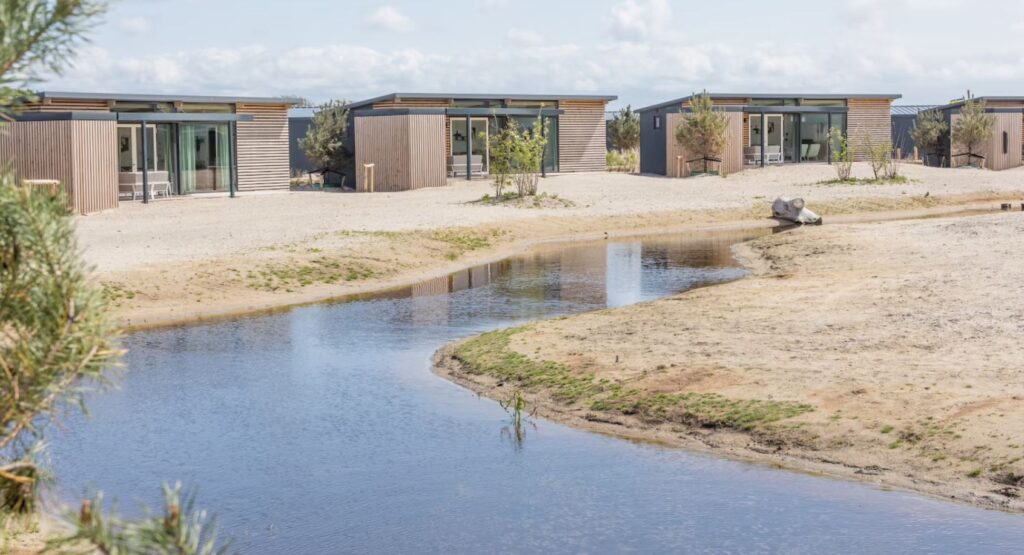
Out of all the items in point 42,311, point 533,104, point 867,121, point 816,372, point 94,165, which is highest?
point 533,104

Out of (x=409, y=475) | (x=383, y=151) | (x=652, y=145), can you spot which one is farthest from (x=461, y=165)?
(x=409, y=475)

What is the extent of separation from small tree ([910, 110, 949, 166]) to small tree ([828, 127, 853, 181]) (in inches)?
233

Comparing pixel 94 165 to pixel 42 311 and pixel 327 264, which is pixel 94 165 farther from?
pixel 42 311

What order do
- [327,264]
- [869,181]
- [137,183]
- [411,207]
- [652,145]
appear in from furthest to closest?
[652,145] < [869,181] < [137,183] < [411,207] < [327,264]

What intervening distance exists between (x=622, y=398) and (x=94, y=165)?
26948mm

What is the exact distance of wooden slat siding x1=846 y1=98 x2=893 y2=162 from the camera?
57062 millimetres

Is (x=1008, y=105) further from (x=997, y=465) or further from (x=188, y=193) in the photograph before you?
(x=997, y=465)

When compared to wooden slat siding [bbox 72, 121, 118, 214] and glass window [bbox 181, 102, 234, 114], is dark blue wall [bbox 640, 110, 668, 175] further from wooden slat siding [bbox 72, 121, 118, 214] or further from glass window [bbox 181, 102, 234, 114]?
wooden slat siding [bbox 72, 121, 118, 214]

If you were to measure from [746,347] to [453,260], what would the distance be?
14.8 m

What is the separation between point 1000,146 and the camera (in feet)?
193

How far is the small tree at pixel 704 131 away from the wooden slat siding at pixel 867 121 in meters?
8.36

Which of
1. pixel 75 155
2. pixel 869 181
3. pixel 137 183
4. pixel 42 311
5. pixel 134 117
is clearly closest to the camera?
pixel 42 311

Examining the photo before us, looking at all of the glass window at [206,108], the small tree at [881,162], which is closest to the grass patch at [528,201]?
the glass window at [206,108]

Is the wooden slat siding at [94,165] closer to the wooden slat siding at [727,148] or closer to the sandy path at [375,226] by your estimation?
the sandy path at [375,226]
